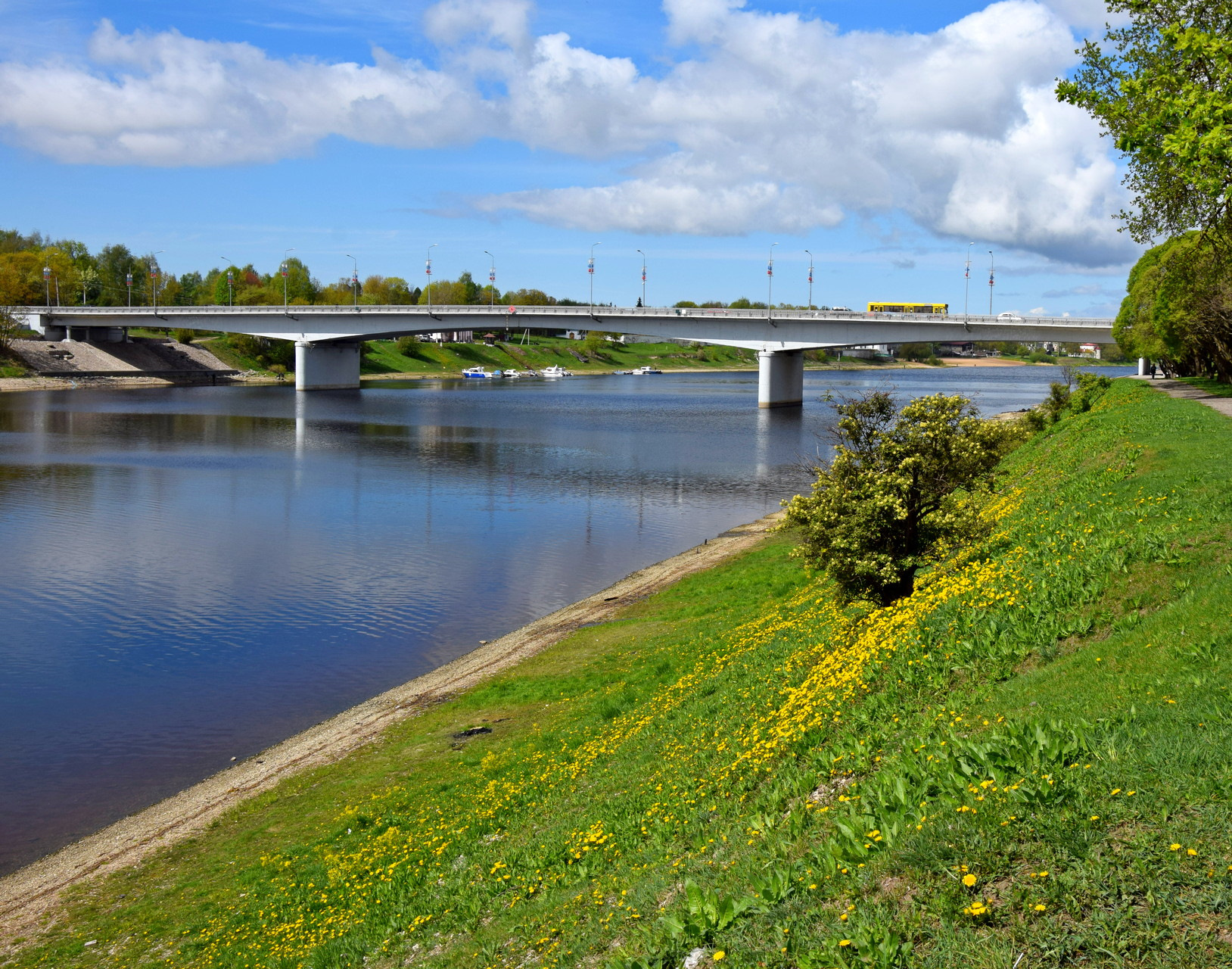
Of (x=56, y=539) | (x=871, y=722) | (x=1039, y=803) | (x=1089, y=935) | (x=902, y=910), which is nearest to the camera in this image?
(x=1089, y=935)

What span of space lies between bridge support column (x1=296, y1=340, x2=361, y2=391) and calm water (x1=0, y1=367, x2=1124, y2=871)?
39742 mm

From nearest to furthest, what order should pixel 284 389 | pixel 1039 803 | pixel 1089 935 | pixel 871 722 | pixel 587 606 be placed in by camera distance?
1. pixel 1089 935
2. pixel 1039 803
3. pixel 871 722
4. pixel 587 606
5. pixel 284 389

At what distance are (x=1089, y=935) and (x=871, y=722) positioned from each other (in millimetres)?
5264

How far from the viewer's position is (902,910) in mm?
7344

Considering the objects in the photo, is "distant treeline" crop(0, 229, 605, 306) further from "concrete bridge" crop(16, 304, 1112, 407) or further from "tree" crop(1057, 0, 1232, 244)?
"tree" crop(1057, 0, 1232, 244)

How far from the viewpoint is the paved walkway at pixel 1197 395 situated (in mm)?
43812

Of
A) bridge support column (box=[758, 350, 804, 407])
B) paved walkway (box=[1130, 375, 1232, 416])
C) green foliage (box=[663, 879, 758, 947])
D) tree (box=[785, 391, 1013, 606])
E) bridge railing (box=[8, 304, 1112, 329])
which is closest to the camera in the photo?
green foliage (box=[663, 879, 758, 947])

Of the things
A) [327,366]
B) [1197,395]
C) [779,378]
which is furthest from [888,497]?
[327,366]

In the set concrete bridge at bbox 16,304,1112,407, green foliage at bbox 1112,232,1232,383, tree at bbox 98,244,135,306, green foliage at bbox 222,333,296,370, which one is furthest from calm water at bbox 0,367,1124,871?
tree at bbox 98,244,135,306

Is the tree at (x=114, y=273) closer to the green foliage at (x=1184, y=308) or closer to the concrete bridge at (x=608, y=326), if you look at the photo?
the concrete bridge at (x=608, y=326)

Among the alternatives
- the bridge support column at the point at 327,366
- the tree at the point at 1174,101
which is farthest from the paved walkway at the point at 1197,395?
the bridge support column at the point at 327,366

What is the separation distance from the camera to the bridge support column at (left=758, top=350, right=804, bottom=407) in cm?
10494

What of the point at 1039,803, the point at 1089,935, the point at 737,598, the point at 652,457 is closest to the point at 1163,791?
the point at 1039,803

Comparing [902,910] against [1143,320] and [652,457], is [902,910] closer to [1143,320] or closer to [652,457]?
[652,457]
